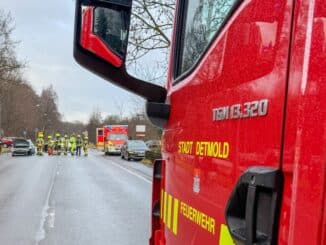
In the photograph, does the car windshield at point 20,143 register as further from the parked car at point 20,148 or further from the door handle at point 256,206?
the door handle at point 256,206

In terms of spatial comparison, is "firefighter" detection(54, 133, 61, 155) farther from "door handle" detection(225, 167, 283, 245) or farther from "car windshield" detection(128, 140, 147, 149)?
"door handle" detection(225, 167, 283, 245)

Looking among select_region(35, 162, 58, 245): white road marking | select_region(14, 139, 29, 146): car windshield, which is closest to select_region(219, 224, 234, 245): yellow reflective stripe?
select_region(35, 162, 58, 245): white road marking

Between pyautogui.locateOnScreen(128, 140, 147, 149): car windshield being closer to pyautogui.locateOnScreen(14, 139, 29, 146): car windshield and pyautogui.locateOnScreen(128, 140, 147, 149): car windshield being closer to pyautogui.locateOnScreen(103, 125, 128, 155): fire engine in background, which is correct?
pyautogui.locateOnScreen(103, 125, 128, 155): fire engine in background

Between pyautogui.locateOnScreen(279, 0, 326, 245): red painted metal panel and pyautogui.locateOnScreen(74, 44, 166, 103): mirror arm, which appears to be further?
pyautogui.locateOnScreen(74, 44, 166, 103): mirror arm

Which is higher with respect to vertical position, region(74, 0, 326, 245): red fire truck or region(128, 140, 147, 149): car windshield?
region(74, 0, 326, 245): red fire truck

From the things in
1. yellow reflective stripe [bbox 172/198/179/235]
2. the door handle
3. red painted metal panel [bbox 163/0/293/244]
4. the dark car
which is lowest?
the dark car

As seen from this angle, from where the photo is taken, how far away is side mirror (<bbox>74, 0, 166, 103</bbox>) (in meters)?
2.21

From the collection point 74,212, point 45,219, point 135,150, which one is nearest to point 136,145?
point 135,150

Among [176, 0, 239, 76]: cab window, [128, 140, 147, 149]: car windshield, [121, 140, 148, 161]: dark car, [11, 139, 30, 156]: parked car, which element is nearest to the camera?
[176, 0, 239, 76]: cab window

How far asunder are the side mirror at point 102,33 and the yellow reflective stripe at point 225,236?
2.74 feet

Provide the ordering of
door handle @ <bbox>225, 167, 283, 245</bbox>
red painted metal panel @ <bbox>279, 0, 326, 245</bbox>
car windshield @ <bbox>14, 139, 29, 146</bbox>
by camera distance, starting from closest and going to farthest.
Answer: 1. red painted metal panel @ <bbox>279, 0, 326, 245</bbox>
2. door handle @ <bbox>225, 167, 283, 245</bbox>
3. car windshield @ <bbox>14, 139, 29, 146</bbox>

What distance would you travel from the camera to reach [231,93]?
5.88ft

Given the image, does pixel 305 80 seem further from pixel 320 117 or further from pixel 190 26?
pixel 190 26

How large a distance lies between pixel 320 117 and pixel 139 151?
1471 inches
